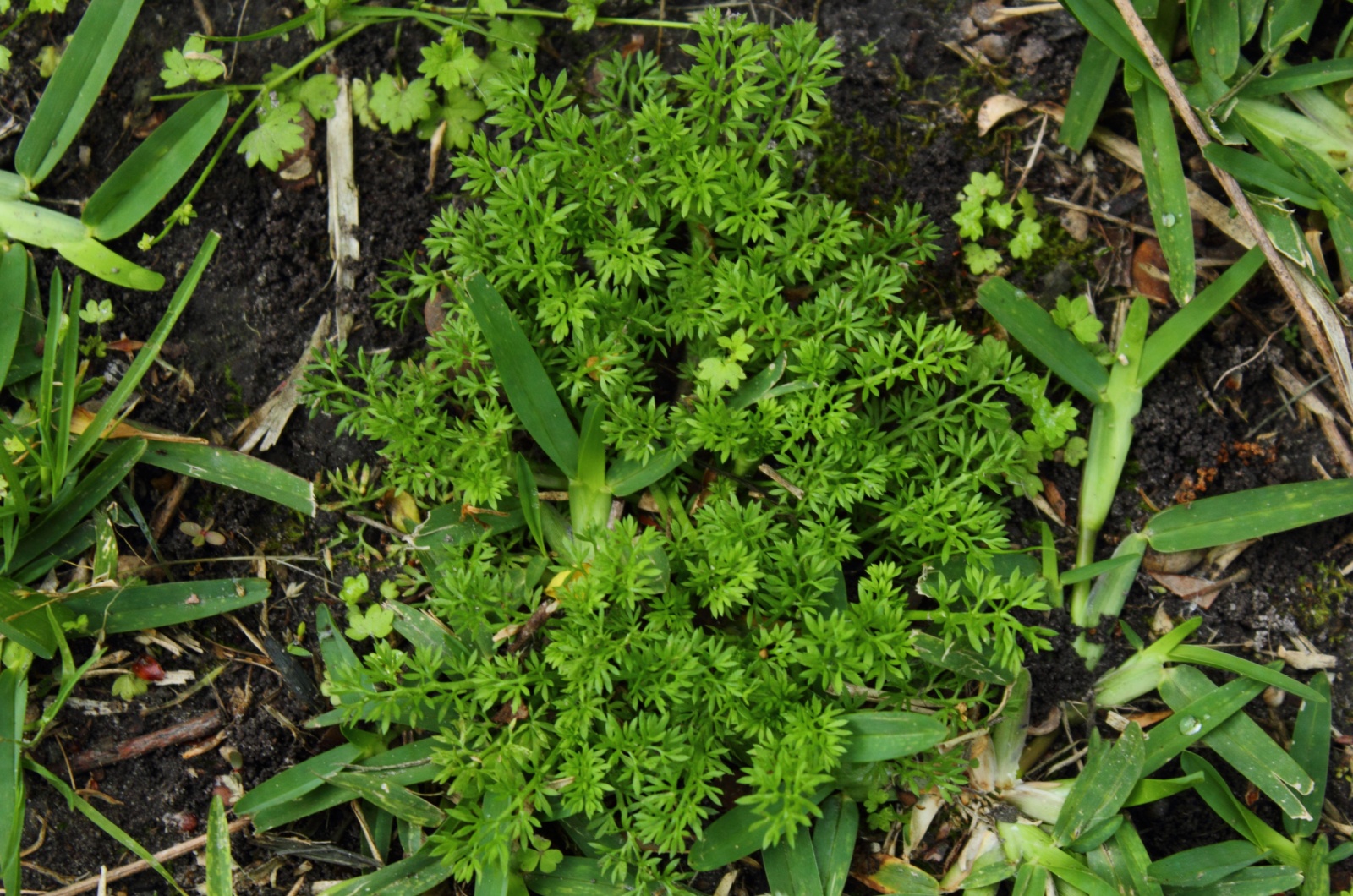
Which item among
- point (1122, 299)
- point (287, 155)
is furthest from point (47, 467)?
point (1122, 299)

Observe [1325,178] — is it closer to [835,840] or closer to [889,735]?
[889,735]

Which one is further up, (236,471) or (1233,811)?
(236,471)

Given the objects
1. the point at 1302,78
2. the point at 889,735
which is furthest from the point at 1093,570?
the point at 1302,78

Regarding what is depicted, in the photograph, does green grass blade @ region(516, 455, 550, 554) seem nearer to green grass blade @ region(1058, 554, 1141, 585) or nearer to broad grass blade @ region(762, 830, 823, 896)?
broad grass blade @ region(762, 830, 823, 896)

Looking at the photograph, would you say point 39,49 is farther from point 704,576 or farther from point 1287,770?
point 1287,770

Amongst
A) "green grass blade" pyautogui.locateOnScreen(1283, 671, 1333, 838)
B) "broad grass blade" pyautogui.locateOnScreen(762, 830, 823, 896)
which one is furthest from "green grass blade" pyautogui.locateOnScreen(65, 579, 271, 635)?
"green grass blade" pyautogui.locateOnScreen(1283, 671, 1333, 838)

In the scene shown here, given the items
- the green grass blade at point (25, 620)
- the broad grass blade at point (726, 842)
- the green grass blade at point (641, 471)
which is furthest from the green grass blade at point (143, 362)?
the broad grass blade at point (726, 842)
